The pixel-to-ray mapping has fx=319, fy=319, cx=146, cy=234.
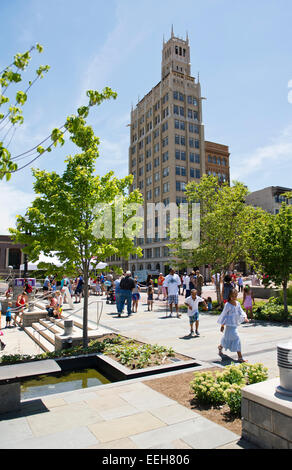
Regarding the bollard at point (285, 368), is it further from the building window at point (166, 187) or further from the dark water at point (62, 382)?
the building window at point (166, 187)

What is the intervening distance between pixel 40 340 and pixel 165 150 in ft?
179

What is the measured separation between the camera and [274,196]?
70.9 m

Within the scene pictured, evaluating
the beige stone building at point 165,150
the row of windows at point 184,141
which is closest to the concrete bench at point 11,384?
the beige stone building at point 165,150

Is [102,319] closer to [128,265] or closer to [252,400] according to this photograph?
[252,400]

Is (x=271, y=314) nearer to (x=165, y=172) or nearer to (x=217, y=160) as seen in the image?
(x=165, y=172)

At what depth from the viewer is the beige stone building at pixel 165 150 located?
5944cm

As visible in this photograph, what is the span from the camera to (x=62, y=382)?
6.54 m

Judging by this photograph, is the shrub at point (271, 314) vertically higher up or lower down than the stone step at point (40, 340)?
higher up

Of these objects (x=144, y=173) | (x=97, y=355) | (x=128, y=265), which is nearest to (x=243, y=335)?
(x=97, y=355)

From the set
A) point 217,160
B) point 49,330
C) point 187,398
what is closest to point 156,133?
point 217,160

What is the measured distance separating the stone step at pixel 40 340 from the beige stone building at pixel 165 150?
44.9m

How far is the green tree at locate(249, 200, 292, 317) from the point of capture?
43.3ft
